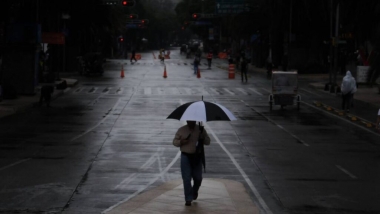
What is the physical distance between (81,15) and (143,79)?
859 centimetres

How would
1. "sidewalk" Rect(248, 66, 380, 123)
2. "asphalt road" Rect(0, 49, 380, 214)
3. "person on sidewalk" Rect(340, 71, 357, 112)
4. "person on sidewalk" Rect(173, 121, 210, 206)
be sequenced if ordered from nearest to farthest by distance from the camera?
"person on sidewalk" Rect(173, 121, 210, 206)
"asphalt road" Rect(0, 49, 380, 214)
"person on sidewalk" Rect(340, 71, 357, 112)
"sidewalk" Rect(248, 66, 380, 123)

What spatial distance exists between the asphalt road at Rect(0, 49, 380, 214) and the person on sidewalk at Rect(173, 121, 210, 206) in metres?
1.43

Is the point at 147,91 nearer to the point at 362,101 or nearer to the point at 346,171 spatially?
the point at 362,101

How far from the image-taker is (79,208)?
44.9 ft

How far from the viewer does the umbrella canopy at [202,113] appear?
12961 mm

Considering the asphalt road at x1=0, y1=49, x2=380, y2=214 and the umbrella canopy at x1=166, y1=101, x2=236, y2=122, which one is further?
the asphalt road at x1=0, y1=49, x2=380, y2=214

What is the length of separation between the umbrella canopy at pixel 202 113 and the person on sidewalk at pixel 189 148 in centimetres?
27

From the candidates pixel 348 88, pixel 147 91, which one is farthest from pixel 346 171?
pixel 147 91

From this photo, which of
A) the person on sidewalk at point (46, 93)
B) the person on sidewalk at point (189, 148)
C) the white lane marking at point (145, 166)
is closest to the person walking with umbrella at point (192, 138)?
the person on sidewalk at point (189, 148)

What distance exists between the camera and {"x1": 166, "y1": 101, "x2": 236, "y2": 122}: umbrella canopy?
42.5 feet

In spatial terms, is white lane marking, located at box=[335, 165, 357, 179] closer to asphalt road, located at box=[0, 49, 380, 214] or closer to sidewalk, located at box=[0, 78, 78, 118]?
asphalt road, located at box=[0, 49, 380, 214]

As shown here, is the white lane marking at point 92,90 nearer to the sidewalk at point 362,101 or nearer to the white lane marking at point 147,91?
the white lane marking at point 147,91

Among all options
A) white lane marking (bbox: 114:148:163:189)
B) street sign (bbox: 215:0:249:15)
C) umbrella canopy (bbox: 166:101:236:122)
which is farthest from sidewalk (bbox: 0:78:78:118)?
street sign (bbox: 215:0:249:15)

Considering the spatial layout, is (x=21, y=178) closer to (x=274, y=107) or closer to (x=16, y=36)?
(x=274, y=107)
